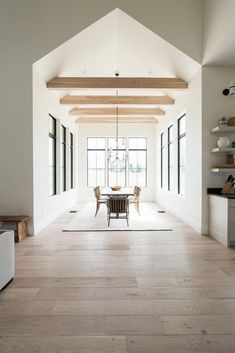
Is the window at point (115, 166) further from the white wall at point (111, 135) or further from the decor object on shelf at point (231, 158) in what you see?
the decor object on shelf at point (231, 158)

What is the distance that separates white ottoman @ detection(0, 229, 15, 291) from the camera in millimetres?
2520

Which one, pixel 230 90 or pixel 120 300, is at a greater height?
pixel 230 90

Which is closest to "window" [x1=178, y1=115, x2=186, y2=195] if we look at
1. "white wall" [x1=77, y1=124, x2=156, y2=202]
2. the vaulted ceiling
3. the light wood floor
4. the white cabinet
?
the vaulted ceiling

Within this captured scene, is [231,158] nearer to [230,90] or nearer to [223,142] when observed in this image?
[223,142]

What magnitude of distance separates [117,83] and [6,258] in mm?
4367

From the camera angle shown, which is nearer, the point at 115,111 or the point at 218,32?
the point at 218,32

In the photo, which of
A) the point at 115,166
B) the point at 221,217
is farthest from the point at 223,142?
the point at 115,166

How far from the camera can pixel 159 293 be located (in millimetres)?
2477

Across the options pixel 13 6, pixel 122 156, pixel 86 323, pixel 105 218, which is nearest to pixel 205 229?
pixel 105 218

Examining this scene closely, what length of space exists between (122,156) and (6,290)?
333 inches

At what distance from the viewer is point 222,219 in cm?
422

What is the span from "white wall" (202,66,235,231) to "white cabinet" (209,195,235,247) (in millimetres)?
520

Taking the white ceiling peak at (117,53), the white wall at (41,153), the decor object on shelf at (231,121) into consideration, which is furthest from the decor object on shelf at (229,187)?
the white wall at (41,153)

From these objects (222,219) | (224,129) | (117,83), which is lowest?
(222,219)
